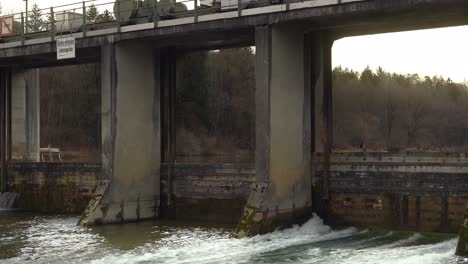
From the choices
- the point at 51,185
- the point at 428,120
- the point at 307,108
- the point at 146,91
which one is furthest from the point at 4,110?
the point at 428,120

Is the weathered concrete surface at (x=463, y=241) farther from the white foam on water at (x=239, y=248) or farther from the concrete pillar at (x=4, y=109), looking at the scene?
the concrete pillar at (x=4, y=109)

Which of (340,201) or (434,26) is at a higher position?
(434,26)

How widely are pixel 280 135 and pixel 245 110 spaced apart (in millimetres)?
37768

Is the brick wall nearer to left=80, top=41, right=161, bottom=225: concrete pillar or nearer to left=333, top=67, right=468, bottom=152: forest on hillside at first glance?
left=80, top=41, right=161, bottom=225: concrete pillar

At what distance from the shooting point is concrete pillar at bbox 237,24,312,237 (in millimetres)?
16000

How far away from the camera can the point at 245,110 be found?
178ft

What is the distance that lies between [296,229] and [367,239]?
74.3 inches

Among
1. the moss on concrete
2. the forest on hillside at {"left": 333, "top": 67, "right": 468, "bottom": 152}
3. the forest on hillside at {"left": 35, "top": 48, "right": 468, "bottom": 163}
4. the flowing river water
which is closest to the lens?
the flowing river water

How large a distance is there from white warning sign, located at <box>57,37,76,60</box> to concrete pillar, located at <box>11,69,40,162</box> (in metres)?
6.21

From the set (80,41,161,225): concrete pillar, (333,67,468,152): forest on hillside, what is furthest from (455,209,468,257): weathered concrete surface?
(333,67,468,152): forest on hillside

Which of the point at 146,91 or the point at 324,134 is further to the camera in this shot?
the point at 146,91

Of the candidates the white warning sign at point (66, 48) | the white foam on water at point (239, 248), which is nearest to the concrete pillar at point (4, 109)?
the white warning sign at point (66, 48)

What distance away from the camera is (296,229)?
16.6m

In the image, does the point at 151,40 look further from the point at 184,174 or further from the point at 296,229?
the point at 296,229
